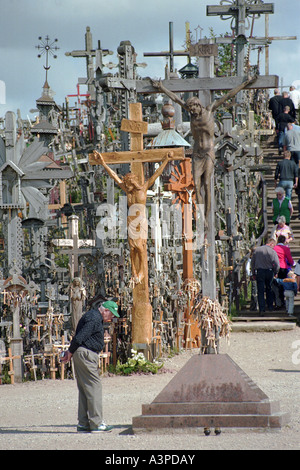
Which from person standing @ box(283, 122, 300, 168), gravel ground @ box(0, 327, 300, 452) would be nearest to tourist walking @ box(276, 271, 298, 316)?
gravel ground @ box(0, 327, 300, 452)

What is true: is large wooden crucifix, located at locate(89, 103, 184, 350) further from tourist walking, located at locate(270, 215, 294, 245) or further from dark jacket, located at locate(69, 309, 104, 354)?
tourist walking, located at locate(270, 215, 294, 245)

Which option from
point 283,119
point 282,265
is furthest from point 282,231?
point 283,119

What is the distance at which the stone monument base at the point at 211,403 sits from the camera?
9188mm

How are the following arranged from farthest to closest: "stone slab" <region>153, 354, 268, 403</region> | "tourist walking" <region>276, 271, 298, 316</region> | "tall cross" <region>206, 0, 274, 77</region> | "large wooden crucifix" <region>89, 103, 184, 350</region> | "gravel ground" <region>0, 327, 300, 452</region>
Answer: "tall cross" <region>206, 0, 274, 77</region> → "tourist walking" <region>276, 271, 298, 316</region> → "large wooden crucifix" <region>89, 103, 184, 350</region> → "stone slab" <region>153, 354, 268, 403</region> → "gravel ground" <region>0, 327, 300, 452</region>

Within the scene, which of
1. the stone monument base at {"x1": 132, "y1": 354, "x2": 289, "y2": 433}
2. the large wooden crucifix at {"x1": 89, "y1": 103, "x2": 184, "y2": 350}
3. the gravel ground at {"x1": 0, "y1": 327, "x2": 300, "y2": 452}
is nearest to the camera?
the gravel ground at {"x1": 0, "y1": 327, "x2": 300, "y2": 452}

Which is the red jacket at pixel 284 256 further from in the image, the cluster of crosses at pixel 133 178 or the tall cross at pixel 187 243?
the tall cross at pixel 187 243

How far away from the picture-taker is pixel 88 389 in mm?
9734

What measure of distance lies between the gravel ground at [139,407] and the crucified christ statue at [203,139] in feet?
7.98

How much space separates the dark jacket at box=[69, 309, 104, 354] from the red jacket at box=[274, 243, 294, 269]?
8.72 meters

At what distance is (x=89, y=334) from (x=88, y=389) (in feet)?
1.85

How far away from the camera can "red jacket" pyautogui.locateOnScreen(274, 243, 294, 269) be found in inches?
716

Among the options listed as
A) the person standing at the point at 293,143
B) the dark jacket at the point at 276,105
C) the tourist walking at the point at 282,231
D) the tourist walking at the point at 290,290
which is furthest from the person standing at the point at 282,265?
the dark jacket at the point at 276,105
